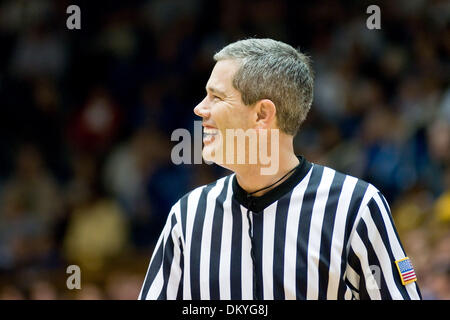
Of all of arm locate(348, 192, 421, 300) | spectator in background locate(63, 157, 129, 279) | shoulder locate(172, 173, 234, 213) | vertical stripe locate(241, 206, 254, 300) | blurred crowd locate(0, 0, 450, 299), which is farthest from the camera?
spectator in background locate(63, 157, 129, 279)

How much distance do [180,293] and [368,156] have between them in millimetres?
3273

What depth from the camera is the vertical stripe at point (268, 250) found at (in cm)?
246

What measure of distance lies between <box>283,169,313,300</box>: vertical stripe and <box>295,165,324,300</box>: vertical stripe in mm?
12

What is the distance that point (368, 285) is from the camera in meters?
2.39

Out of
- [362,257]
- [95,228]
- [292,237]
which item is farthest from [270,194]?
[95,228]

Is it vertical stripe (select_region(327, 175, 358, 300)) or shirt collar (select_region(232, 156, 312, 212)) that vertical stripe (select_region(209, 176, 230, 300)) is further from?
vertical stripe (select_region(327, 175, 358, 300))

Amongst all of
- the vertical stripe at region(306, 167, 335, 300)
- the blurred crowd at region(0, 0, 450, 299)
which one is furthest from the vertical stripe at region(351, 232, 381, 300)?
the blurred crowd at region(0, 0, 450, 299)

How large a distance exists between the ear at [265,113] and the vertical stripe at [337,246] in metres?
0.36

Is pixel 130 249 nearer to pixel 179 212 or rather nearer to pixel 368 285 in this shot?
pixel 179 212

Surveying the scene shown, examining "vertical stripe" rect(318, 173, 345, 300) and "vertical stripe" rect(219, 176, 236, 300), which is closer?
"vertical stripe" rect(318, 173, 345, 300)

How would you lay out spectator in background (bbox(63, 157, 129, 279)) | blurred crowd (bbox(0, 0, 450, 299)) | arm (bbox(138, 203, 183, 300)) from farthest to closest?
1. spectator in background (bbox(63, 157, 129, 279))
2. blurred crowd (bbox(0, 0, 450, 299))
3. arm (bbox(138, 203, 183, 300))

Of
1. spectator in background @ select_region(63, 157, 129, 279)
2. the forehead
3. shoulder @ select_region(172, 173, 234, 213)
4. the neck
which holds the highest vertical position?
the forehead

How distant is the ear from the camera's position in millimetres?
2582
